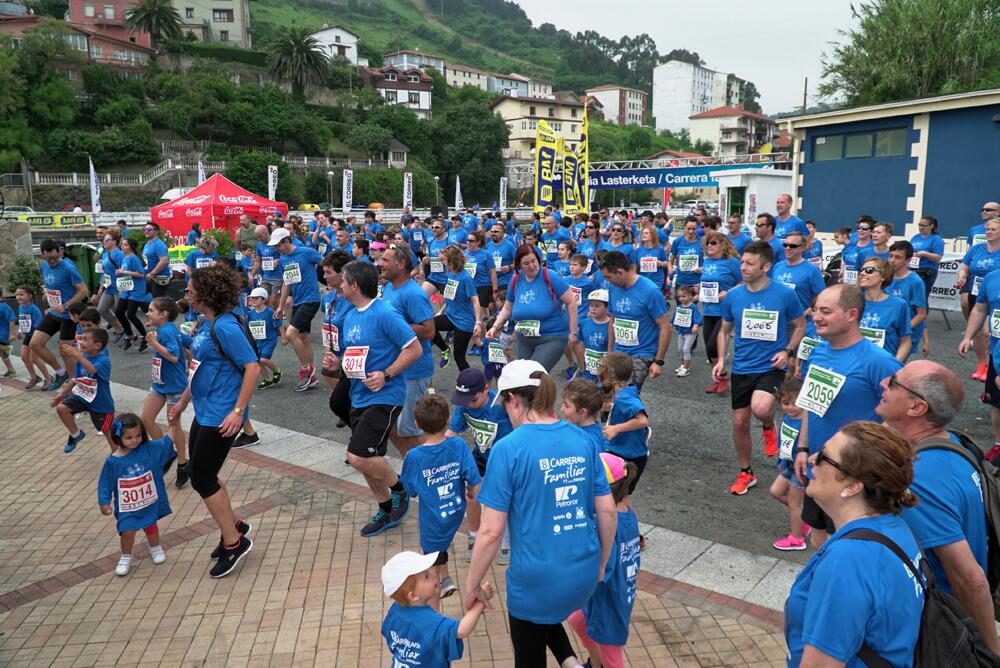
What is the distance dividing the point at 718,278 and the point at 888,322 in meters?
3.15

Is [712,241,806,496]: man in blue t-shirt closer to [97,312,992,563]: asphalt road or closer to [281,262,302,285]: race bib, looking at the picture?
[97,312,992,563]: asphalt road

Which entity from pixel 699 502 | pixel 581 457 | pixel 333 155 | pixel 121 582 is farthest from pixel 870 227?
pixel 333 155

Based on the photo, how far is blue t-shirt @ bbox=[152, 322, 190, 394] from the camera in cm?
662

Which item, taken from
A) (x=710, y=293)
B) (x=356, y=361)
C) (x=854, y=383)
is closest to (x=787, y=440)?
(x=854, y=383)

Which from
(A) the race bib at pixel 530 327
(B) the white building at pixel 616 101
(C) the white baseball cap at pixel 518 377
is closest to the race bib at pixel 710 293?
(A) the race bib at pixel 530 327

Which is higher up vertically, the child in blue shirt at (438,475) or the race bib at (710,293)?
the race bib at (710,293)

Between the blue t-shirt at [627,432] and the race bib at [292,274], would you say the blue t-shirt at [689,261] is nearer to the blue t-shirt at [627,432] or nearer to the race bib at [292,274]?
the race bib at [292,274]

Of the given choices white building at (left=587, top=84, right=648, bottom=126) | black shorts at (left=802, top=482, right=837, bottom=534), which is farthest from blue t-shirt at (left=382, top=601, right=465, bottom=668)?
white building at (left=587, top=84, right=648, bottom=126)

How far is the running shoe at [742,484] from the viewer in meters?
5.96

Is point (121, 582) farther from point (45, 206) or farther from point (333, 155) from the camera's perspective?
point (333, 155)

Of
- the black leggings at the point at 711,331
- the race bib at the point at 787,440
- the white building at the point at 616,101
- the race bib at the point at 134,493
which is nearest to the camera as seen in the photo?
the race bib at the point at 787,440

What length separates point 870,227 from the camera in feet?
36.3

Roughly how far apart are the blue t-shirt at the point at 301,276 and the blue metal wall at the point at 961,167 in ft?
52.5

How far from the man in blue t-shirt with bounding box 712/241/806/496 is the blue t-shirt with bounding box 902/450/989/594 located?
3.06 meters
